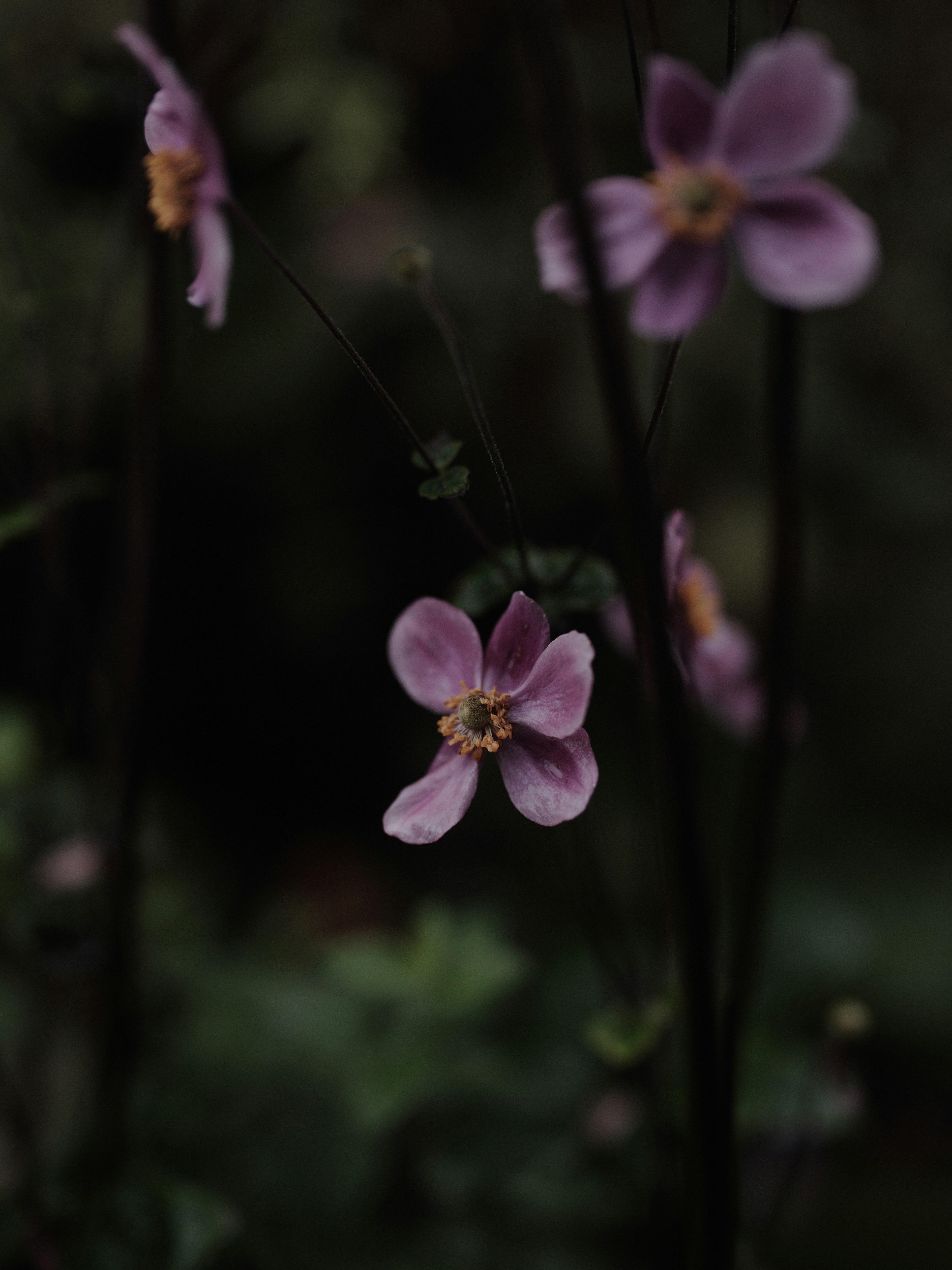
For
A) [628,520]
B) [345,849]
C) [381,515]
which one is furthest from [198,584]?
[628,520]

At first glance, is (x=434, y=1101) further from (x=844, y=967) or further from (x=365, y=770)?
(x=365, y=770)

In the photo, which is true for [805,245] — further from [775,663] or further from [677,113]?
[775,663]

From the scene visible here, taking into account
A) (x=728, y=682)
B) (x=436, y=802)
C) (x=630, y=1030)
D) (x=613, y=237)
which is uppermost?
→ (x=613, y=237)

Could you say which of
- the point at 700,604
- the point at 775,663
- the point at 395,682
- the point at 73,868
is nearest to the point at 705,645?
the point at 700,604

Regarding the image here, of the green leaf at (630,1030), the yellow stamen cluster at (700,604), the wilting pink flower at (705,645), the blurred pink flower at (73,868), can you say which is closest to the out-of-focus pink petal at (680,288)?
the wilting pink flower at (705,645)

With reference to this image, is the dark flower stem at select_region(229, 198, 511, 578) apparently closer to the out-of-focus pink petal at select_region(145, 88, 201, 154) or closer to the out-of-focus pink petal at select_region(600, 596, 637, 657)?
the out-of-focus pink petal at select_region(145, 88, 201, 154)

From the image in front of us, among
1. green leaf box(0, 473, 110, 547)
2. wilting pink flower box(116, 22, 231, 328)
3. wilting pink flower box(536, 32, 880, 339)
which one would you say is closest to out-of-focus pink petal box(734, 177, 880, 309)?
wilting pink flower box(536, 32, 880, 339)
